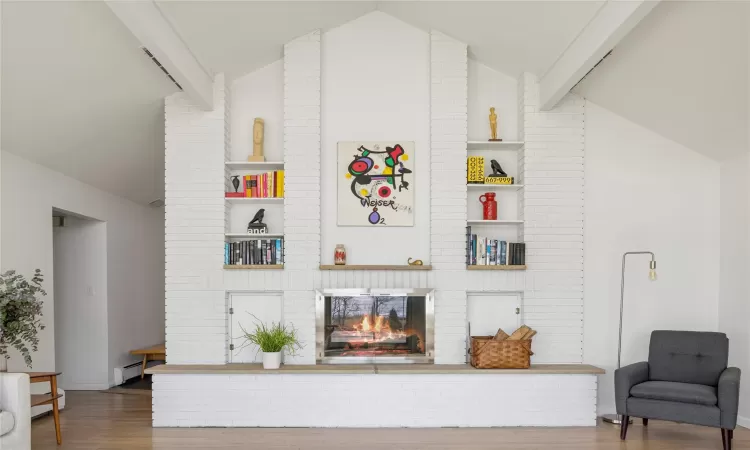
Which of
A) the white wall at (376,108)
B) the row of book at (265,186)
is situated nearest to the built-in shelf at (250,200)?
the row of book at (265,186)

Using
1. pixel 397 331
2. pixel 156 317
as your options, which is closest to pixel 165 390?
pixel 397 331

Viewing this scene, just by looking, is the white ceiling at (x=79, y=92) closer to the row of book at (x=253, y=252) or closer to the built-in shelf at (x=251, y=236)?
the built-in shelf at (x=251, y=236)

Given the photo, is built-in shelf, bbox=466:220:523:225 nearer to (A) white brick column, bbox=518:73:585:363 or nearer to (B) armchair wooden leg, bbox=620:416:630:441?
(A) white brick column, bbox=518:73:585:363

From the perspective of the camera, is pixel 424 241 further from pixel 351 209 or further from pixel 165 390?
pixel 165 390

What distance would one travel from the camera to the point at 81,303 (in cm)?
704

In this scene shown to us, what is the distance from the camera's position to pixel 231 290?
5684 mm

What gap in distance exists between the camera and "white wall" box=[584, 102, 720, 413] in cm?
574

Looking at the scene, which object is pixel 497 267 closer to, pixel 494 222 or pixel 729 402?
pixel 494 222

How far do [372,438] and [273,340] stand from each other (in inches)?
48.5

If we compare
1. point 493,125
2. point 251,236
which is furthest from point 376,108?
point 251,236

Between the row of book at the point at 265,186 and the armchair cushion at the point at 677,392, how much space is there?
11.5 ft

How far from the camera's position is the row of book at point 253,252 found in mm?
5684

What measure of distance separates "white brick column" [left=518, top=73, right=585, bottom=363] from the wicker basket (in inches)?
15.2

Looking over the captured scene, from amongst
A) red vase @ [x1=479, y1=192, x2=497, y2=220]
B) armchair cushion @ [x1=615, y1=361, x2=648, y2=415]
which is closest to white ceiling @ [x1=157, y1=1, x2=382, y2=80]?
red vase @ [x1=479, y1=192, x2=497, y2=220]
